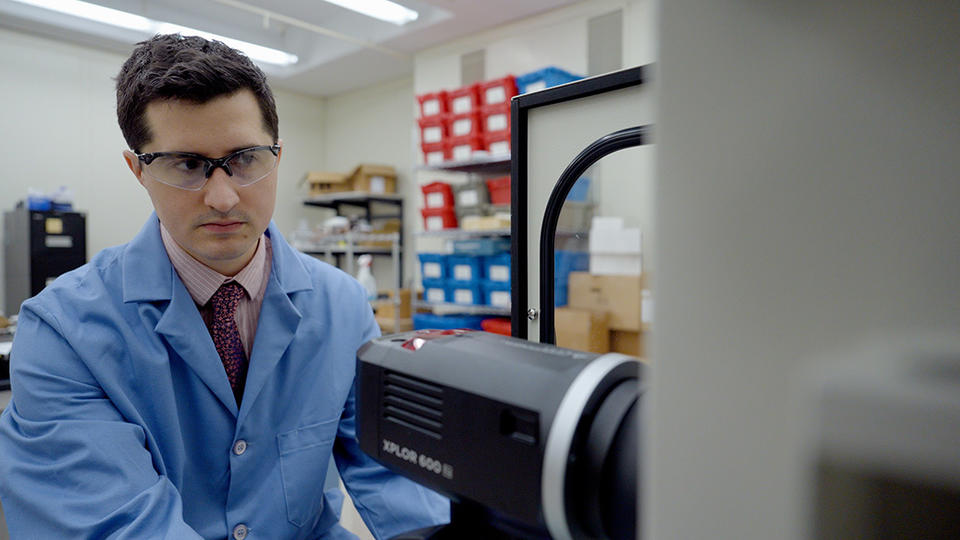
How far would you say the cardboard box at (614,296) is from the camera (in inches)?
118

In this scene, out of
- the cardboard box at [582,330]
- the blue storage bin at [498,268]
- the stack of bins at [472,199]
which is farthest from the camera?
the stack of bins at [472,199]

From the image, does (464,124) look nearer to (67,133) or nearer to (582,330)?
(582,330)

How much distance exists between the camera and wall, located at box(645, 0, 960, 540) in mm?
197

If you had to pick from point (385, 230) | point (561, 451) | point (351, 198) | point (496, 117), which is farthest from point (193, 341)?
point (351, 198)

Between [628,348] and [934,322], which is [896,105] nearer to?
[934,322]

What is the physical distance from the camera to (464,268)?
3590mm

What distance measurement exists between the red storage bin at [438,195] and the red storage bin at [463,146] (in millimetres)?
214

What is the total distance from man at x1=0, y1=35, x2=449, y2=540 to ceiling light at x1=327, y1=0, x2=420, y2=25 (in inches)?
111

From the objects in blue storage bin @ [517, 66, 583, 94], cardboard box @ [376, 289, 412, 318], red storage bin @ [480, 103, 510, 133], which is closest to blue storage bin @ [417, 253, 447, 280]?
cardboard box @ [376, 289, 412, 318]

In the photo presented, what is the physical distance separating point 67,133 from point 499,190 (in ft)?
11.2

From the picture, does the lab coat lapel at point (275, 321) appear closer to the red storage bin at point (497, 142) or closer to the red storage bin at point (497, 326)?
the red storage bin at point (497, 326)

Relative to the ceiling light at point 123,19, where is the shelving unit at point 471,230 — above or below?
below

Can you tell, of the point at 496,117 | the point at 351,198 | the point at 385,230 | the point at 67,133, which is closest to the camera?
the point at 496,117

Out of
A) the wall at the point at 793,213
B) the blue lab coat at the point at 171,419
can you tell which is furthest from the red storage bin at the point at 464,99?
the wall at the point at 793,213
